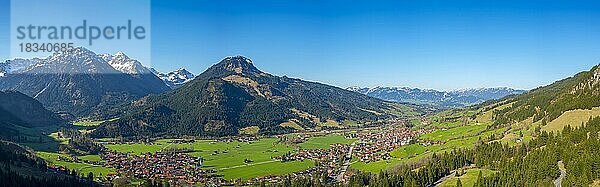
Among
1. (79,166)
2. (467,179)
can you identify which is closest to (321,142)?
(79,166)

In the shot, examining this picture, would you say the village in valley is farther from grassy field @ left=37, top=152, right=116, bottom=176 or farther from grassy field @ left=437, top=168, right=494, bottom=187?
grassy field @ left=437, top=168, right=494, bottom=187

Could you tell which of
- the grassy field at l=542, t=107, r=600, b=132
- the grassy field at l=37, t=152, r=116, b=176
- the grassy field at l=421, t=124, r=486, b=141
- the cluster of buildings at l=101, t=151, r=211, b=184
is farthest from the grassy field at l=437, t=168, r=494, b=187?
the grassy field at l=37, t=152, r=116, b=176

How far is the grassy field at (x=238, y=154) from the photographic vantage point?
407ft

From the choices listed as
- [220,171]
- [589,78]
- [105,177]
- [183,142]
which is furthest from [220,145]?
[589,78]

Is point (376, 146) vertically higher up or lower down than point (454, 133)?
lower down

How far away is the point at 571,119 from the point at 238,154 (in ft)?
310

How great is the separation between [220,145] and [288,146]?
1088 inches

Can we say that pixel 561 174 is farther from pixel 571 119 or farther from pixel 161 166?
pixel 161 166

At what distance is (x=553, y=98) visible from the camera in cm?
14462

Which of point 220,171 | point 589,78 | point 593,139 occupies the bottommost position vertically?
point 220,171

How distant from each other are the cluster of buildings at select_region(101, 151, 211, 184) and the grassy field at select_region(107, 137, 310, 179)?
17.4 feet

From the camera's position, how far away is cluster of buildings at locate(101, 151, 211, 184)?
114 m

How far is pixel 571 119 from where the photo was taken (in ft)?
353

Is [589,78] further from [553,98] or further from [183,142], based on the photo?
[183,142]
